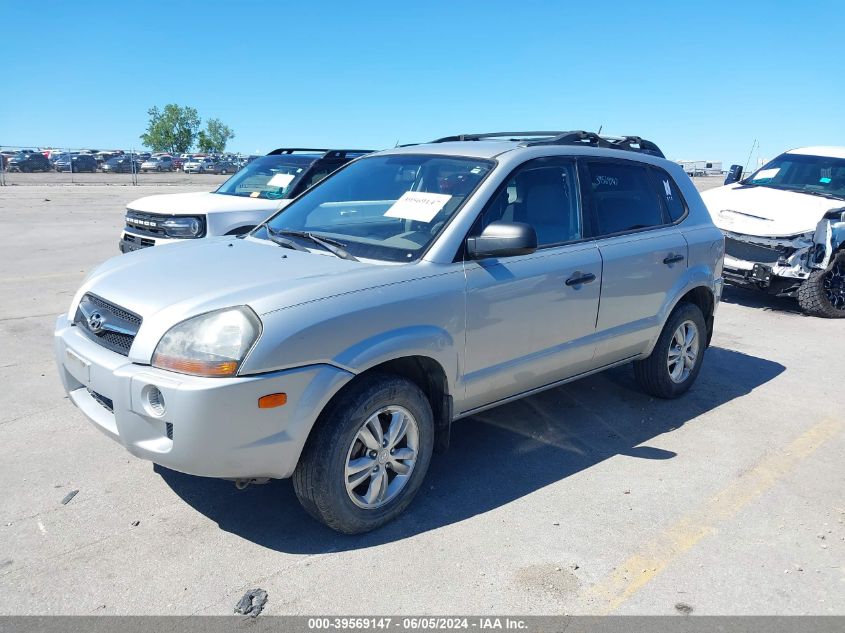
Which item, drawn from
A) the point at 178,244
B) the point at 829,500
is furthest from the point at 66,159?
the point at 829,500

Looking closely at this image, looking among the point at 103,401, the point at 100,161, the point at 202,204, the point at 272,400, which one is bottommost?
the point at 103,401

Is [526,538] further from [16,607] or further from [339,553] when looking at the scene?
[16,607]

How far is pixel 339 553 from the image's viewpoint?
3240 millimetres

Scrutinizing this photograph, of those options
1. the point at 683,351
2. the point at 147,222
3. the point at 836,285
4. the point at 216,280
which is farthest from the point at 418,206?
the point at 836,285

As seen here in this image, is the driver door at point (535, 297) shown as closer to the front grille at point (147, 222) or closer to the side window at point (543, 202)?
the side window at point (543, 202)

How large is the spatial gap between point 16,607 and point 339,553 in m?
1.31

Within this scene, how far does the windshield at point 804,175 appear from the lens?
9141mm

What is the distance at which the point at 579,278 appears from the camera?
164 inches

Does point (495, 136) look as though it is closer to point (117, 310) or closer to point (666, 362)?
point (666, 362)

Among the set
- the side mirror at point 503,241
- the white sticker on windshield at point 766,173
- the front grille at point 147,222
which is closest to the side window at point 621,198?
the side mirror at point 503,241

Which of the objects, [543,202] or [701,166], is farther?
[701,166]

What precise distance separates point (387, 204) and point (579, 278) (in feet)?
3.99

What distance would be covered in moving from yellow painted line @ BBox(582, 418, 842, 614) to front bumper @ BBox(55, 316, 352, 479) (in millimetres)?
1439

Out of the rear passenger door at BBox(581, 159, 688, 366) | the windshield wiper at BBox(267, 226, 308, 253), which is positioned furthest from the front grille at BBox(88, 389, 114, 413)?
the rear passenger door at BBox(581, 159, 688, 366)
